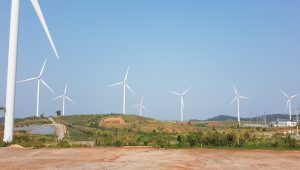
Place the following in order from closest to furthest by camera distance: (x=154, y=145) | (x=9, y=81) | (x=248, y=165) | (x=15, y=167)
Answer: (x=15, y=167) → (x=248, y=165) → (x=154, y=145) → (x=9, y=81)

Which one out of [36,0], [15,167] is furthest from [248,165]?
[36,0]

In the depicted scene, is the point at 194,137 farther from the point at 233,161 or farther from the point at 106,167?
the point at 106,167

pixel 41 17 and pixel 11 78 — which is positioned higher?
pixel 41 17

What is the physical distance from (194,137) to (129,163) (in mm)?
16677

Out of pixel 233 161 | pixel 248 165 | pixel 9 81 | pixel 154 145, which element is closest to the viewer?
pixel 248 165

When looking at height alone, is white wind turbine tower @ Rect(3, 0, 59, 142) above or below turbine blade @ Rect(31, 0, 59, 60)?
below

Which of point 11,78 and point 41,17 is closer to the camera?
point 11,78

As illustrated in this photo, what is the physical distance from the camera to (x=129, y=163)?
2416 cm

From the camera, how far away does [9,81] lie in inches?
1654

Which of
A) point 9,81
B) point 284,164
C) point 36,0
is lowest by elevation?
point 284,164

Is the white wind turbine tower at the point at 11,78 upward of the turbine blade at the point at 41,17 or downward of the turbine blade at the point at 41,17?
downward

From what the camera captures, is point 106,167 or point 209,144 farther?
point 209,144

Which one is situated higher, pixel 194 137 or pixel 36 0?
pixel 36 0

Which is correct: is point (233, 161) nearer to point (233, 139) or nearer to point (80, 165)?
point (80, 165)
